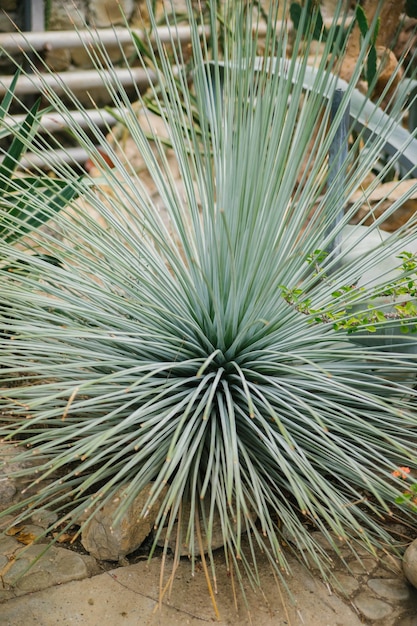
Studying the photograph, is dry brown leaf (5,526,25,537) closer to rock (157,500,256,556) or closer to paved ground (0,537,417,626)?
paved ground (0,537,417,626)

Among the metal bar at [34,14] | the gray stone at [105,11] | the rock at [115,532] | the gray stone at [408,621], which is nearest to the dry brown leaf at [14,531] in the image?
the rock at [115,532]

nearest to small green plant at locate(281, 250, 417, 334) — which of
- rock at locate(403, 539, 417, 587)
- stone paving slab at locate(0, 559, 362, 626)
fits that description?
rock at locate(403, 539, 417, 587)

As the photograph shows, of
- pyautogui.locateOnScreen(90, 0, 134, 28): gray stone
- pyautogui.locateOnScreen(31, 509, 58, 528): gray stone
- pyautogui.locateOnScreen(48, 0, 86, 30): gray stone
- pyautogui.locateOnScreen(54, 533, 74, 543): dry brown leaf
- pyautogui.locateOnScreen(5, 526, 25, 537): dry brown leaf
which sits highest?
pyautogui.locateOnScreen(90, 0, 134, 28): gray stone

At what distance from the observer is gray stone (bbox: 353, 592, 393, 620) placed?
59.2 inches

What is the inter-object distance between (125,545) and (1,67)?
3.07 metres

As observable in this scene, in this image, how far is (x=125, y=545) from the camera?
1.58m

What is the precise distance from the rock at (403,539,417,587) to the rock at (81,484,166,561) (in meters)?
0.62

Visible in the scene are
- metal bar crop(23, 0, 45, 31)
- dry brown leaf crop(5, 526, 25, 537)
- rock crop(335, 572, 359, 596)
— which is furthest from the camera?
metal bar crop(23, 0, 45, 31)

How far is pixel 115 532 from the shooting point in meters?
1.57

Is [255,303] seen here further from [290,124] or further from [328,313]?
[290,124]

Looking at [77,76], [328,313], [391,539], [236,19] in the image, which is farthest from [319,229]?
[77,76]

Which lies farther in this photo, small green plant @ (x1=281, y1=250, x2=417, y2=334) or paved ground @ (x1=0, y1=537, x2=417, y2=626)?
small green plant @ (x1=281, y1=250, x2=417, y2=334)

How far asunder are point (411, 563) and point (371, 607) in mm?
136

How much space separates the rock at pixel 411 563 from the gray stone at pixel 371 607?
8 centimetres
